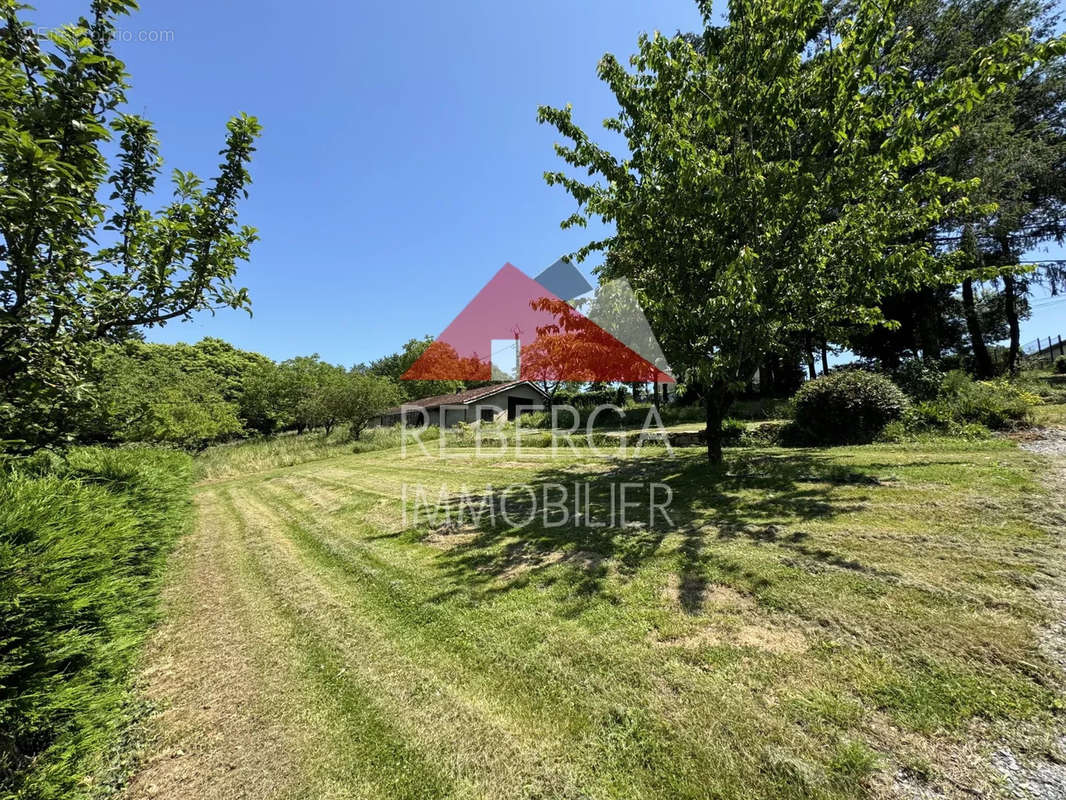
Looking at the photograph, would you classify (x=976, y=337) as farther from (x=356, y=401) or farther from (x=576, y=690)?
(x=356, y=401)

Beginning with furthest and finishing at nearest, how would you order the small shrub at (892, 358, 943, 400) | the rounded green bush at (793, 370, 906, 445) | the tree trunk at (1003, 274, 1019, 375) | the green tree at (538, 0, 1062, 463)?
1. the tree trunk at (1003, 274, 1019, 375)
2. the small shrub at (892, 358, 943, 400)
3. the rounded green bush at (793, 370, 906, 445)
4. the green tree at (538, 0, 1062, 463)

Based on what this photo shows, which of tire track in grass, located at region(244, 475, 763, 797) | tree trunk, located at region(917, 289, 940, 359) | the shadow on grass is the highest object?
tree trunk, located at region(917, 289, 940, 359)

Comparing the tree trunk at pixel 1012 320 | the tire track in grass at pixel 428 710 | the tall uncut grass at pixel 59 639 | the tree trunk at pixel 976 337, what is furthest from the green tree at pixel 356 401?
the tree trunk at pixel 1012 320

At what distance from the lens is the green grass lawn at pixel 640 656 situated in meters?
2.19

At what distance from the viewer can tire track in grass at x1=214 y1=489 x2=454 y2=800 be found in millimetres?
2221

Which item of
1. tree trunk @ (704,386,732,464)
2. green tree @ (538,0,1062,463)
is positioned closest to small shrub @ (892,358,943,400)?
green tree @ (538,0,1062,463)

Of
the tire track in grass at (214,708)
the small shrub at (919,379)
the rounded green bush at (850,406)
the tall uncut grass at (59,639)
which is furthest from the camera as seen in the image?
the small shrub at (919,379)

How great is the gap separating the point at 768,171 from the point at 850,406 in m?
6.79

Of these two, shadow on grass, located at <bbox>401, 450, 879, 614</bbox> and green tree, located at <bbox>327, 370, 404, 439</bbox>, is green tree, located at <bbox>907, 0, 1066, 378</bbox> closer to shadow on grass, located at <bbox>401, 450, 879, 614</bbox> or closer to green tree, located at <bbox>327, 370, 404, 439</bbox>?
shadow on grass, located at <bbox>401, 450, 879, 614</bbox>

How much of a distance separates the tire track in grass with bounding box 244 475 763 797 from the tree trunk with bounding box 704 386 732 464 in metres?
6.32

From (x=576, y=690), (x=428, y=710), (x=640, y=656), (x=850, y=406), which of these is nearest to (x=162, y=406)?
(x=428, y=710)

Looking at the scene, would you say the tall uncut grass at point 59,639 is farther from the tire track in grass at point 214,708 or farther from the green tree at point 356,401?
the green tree at point 356,401

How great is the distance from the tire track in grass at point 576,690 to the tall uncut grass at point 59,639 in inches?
74.6

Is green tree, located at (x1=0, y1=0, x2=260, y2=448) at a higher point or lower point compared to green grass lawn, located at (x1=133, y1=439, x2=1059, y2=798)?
higher
